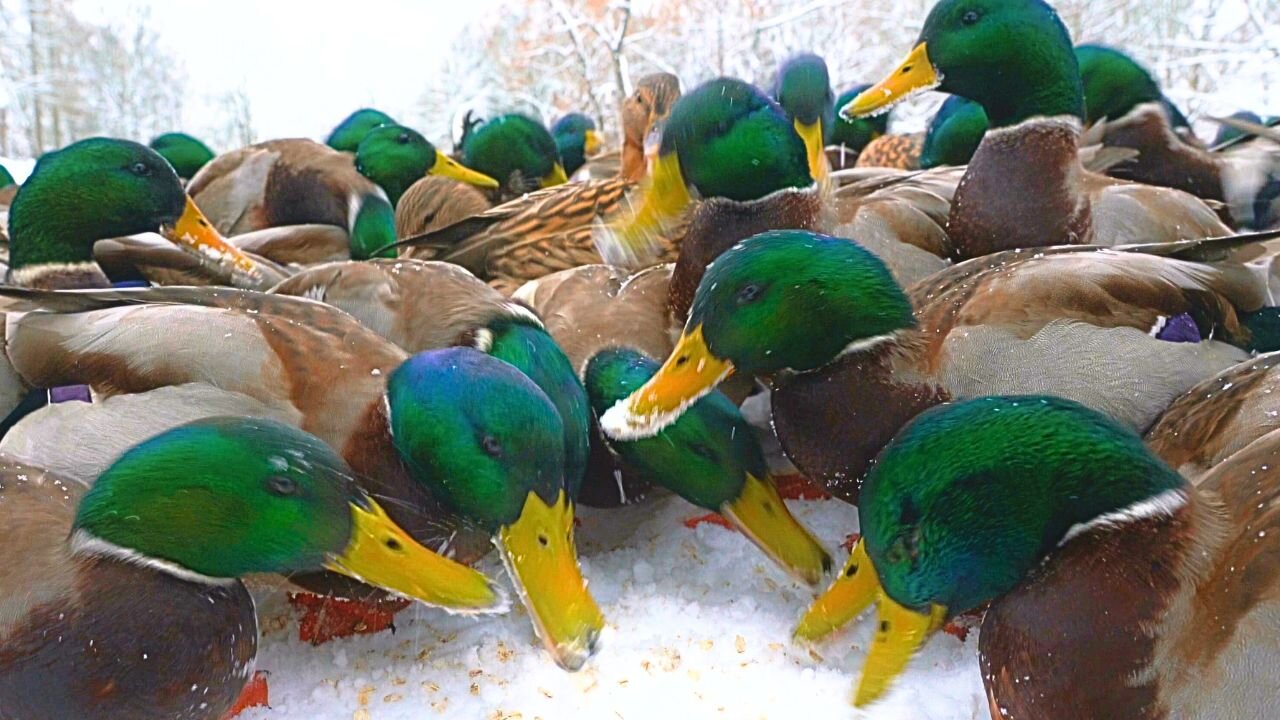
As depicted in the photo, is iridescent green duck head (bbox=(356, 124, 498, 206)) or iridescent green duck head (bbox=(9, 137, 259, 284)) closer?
iridescent green duck head (bbox=(9, 137, 259, 284))

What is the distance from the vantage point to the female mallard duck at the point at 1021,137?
3111mm

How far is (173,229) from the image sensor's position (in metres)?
3.59

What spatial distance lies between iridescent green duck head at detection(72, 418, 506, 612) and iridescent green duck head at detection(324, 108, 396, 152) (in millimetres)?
5380

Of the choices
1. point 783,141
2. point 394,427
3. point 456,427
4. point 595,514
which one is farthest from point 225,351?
point 783,141

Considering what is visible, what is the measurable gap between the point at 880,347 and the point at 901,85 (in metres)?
1.39

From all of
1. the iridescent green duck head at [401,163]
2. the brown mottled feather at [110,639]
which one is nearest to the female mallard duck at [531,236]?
the iridescent green duck head at [401,163]

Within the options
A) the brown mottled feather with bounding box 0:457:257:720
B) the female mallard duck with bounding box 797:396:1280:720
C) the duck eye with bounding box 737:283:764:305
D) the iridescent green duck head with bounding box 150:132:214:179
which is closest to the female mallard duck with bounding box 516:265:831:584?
the duck eye with bounding box 737:283:764:305

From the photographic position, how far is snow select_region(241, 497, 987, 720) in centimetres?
206

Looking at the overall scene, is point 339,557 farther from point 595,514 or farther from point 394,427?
point 595,514

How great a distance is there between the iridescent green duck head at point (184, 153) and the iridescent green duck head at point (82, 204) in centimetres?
463

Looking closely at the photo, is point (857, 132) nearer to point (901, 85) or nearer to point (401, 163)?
point (401, 163)

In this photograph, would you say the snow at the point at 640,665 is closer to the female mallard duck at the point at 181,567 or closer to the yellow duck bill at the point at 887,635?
the yellow duck bill at the point at 887,635

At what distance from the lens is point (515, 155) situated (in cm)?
648

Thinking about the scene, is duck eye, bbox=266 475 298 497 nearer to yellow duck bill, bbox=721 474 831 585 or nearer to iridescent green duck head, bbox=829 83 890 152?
yellow duck bill, bbox=721 474 831 585
